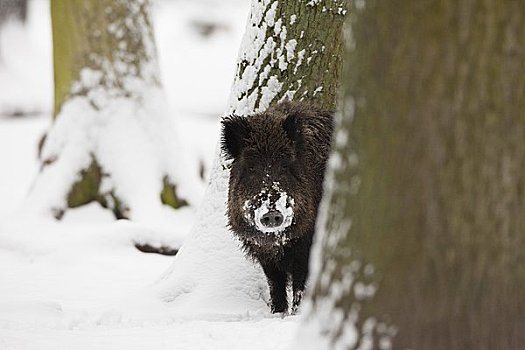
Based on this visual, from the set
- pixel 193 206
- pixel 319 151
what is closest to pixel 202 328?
pixel 319 151

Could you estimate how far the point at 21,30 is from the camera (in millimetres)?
26297

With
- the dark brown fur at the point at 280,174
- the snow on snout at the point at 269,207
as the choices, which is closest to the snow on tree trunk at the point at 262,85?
the dark brown fur at the point at 280,174

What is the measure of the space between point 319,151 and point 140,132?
5.49 m

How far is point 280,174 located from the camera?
683 centimetres

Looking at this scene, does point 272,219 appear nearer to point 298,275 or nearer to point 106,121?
point 298,275

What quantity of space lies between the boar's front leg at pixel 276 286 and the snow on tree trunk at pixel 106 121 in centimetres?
461

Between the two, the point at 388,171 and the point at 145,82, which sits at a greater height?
the point at 145,82

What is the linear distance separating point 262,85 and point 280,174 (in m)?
1.20

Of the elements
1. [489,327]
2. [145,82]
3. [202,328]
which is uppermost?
[145,82]

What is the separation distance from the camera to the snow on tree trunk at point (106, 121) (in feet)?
38.4

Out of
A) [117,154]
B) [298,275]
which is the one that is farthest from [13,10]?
[298,275]

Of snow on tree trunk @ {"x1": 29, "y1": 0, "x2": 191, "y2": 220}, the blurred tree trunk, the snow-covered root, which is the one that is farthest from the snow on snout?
the blurred tree trunk

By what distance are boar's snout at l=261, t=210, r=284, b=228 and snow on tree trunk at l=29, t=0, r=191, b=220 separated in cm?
524

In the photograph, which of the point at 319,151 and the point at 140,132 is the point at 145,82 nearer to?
the point at 140,132
